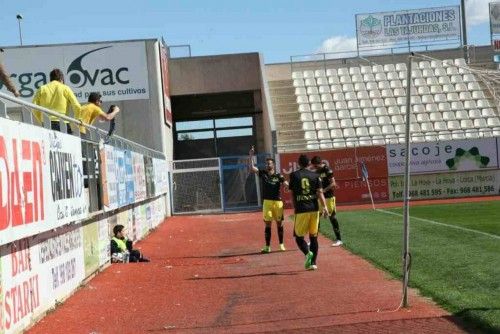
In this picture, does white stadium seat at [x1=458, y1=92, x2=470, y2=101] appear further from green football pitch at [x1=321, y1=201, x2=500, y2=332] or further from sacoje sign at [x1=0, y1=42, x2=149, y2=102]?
sacoje sign at [x1=0, y1=42, x2=149, y2=102]

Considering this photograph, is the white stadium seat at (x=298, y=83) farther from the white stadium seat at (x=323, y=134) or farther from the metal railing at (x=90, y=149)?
the metal railing at (x=90, y=149)

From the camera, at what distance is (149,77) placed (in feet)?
114

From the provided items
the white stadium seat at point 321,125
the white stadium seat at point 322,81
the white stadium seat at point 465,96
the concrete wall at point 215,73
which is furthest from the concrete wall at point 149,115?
the white stadium seat at point 465,96

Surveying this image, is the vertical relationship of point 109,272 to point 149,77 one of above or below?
below

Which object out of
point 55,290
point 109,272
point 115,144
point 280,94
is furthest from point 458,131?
point 55,290

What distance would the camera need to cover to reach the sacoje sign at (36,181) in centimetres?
844

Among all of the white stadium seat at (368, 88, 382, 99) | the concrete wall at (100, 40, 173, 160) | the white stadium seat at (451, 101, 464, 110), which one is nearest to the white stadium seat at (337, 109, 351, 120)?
the white stadium seat at (368, 88, 382, 99)

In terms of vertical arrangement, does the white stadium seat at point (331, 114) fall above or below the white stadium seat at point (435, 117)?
above

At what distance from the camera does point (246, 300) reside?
1115 cm

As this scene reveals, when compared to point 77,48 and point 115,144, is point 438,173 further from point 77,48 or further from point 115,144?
point 115,144

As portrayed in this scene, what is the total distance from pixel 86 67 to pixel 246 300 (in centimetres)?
2511

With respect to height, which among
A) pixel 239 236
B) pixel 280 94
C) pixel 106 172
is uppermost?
pixel 280 94

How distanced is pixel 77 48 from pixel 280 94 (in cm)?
1367

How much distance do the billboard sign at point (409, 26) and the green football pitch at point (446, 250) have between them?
848 inches
